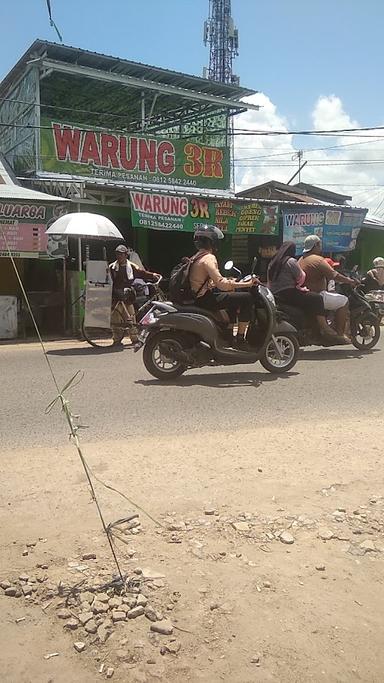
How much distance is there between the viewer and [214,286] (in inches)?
288

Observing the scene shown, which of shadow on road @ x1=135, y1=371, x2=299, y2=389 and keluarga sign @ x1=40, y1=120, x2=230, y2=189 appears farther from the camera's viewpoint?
keluarga sign @ x1=40, y1=120, x2=230, y2=189

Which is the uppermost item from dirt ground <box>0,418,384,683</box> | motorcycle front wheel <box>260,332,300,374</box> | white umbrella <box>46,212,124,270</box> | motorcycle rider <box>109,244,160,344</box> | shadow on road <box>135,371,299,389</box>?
white umbrella <box>46,212,124,270</box>

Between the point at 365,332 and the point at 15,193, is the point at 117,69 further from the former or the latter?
the point at 365,332

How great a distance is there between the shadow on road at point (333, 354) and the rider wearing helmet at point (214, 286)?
2.23 metres

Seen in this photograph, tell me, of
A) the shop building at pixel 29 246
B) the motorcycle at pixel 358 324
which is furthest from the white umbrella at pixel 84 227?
the motorcycle at pixel 358 324

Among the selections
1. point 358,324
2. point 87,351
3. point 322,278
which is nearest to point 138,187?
point 87,351

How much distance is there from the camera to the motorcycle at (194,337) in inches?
279

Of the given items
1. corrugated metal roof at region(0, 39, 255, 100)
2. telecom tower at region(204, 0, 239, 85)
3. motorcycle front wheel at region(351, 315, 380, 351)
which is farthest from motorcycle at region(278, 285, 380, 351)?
telecom tower at region(204, 0, 239, 85)

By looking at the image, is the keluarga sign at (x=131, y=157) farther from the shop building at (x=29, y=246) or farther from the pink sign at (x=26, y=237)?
the pink sign at (x=26, y=237)

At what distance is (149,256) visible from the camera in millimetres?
19422

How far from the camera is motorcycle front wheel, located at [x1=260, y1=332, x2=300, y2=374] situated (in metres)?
7.86

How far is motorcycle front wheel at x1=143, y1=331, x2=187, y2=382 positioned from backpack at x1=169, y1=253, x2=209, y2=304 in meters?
0.49

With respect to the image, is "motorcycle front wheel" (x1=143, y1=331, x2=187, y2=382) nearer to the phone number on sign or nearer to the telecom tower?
the phone number on sign

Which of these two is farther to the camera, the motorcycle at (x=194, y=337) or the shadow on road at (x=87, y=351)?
the shadow on road at (x=87, y=351)
